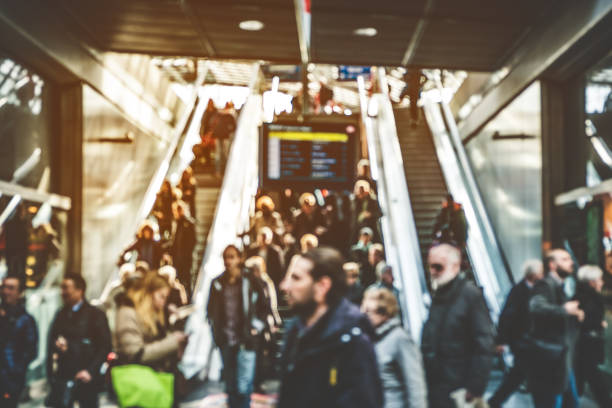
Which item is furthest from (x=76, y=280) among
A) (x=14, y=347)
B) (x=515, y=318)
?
(x=515, y=318)

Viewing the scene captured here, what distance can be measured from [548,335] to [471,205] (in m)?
6.87

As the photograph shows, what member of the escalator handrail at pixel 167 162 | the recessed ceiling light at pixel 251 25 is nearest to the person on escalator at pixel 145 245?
the escalator handrail at pixel 167 162

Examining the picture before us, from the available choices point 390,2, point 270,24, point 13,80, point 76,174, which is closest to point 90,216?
point 76,174

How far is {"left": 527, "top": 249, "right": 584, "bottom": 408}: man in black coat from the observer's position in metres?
5.57

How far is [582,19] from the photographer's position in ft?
24.5

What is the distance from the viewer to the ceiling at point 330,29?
8602 mm

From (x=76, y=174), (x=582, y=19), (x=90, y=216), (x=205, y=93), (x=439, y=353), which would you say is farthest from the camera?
(x=205, y=93)

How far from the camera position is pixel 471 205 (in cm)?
1238

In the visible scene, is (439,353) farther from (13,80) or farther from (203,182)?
(203,182)

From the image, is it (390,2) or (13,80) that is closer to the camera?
(13,80)

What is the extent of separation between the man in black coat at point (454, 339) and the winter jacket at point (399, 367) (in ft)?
0.89

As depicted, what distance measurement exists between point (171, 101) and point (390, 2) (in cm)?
850

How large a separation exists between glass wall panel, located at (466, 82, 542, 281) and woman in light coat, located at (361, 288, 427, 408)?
560 centimetres

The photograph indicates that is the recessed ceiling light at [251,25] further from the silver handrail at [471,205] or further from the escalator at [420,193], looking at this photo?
the silver handrail at [471,205]
